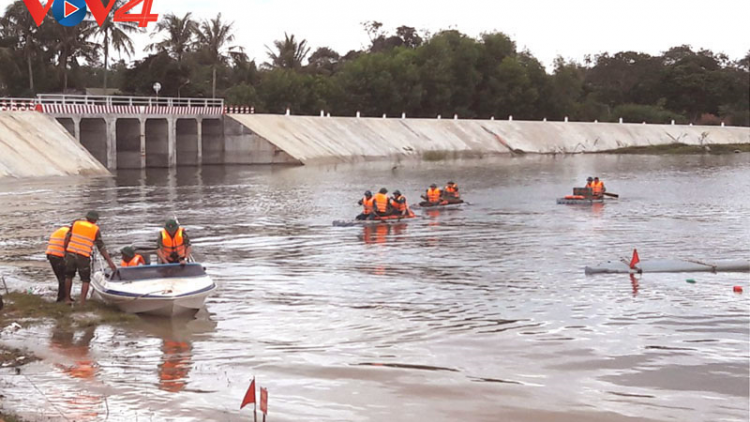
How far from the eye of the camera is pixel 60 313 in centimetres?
1719

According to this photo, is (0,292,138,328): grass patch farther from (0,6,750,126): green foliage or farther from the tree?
the tree

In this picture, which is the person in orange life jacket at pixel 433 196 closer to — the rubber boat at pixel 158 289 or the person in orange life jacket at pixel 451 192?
the person in orange life jacket at pixel 451 192

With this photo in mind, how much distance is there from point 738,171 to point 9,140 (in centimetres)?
4558

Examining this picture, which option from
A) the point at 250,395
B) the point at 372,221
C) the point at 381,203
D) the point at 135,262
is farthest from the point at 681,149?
the point at 250,395

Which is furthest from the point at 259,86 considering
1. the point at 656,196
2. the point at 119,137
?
the point at 656,196

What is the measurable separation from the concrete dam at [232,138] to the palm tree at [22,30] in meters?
5.70

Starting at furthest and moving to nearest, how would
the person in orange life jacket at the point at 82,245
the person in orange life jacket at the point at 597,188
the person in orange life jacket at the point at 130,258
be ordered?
the person in orange life jacket at the point at 597,188
the person in orange life jacket at the point at 130,258
the person in orange life jacket at the point at 82,245

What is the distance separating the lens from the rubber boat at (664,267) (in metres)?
22.4

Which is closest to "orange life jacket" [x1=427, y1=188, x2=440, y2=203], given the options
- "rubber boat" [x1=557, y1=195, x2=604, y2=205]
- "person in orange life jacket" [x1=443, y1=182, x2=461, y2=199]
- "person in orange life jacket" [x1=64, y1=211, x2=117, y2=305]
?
"person in orange life jacket" [x1=443, y1=182, x2=461, y2=199]

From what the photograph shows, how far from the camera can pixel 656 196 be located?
45.8 m

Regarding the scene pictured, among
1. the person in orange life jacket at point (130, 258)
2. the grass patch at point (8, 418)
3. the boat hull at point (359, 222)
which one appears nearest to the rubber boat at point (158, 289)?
the person in orange life jacket at point (130, 258)

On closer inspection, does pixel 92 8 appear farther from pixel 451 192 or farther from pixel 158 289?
pixel 451 192

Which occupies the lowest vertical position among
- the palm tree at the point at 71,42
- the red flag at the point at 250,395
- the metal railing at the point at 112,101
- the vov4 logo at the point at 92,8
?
the red flag at the point at 250,395

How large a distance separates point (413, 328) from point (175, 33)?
2976 inches
